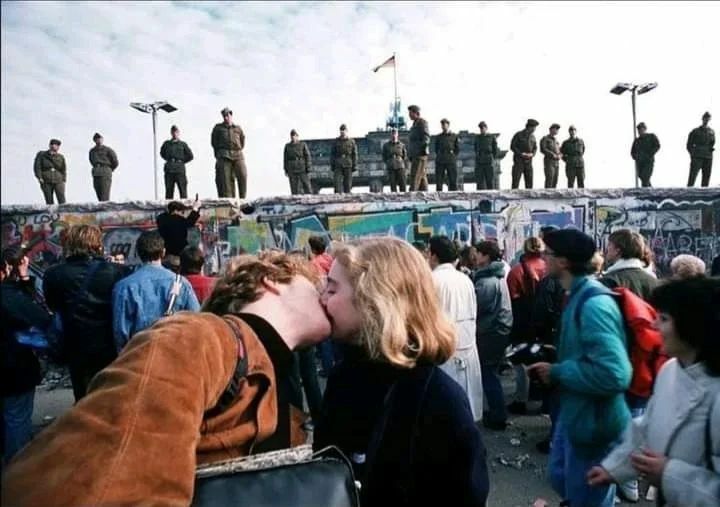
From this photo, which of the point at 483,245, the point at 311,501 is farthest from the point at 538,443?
the point at 311,501

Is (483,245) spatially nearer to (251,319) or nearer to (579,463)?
(579,463)

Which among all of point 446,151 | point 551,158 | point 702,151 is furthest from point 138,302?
point 702,151

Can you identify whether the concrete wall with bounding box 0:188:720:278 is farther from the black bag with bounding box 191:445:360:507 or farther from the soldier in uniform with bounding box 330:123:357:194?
the black bag with bounding box 191:445:360:507

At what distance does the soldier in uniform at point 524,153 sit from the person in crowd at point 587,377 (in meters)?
12.1

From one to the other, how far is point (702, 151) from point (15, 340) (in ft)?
50.1

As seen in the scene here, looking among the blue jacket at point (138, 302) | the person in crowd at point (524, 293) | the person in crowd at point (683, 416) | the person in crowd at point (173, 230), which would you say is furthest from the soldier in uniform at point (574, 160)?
the person in crowd at point (683, 416)

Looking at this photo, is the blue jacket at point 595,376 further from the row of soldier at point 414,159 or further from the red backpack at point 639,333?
the row of soldier at point 414,159

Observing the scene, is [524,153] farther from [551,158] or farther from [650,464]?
[650,464]

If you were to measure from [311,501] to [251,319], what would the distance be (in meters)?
0.44

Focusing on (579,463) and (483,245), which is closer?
(579,463)

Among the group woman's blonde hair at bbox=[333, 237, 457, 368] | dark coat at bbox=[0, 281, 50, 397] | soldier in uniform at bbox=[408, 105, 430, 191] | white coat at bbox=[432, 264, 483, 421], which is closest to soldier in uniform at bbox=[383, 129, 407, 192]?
soldier in uniform at bbox=[408, 105, 430, 191]

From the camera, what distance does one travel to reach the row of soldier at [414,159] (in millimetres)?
12773

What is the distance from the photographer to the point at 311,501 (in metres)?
1.19

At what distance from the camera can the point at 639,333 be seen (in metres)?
2.97
